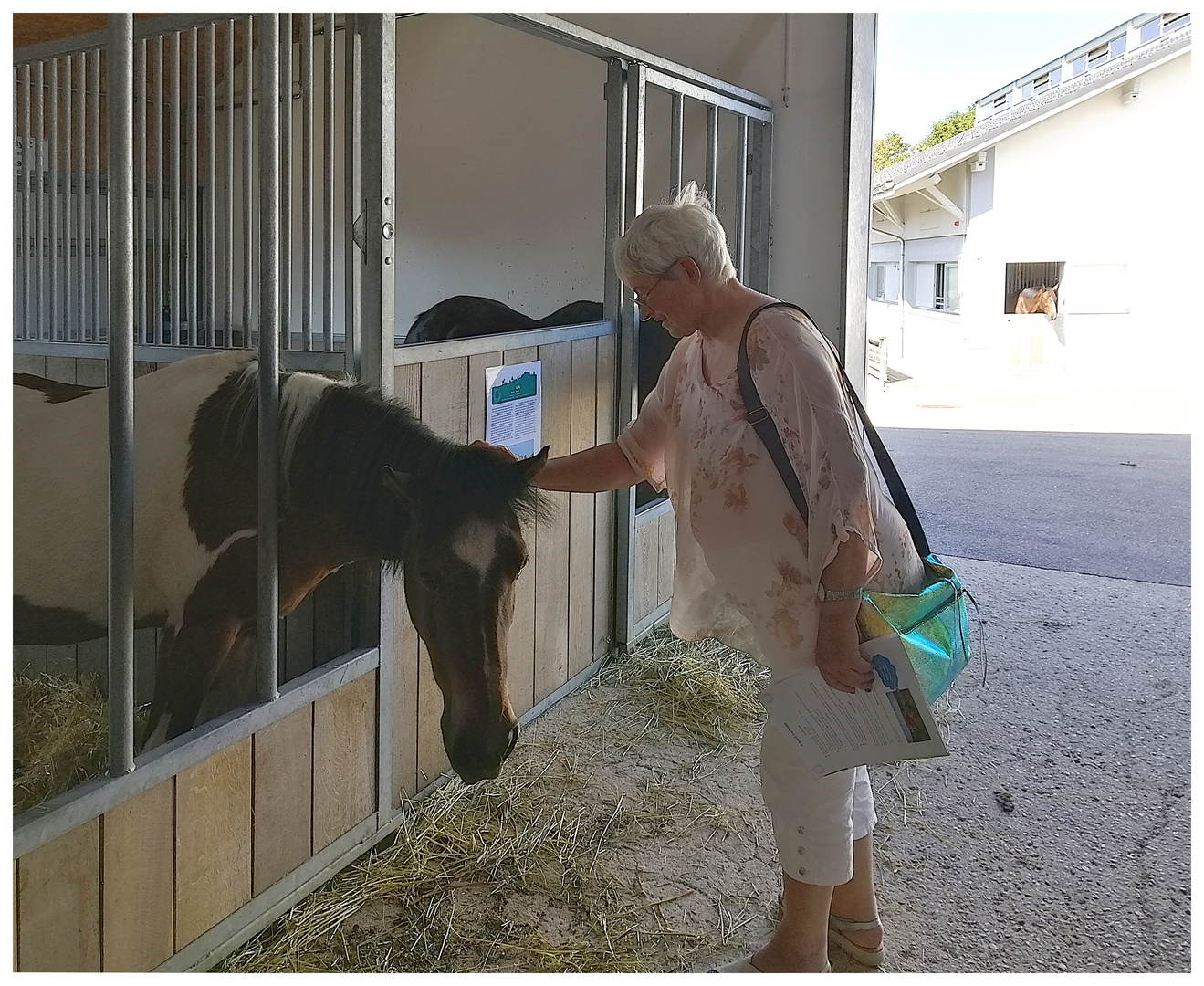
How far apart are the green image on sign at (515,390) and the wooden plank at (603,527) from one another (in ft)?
1.27

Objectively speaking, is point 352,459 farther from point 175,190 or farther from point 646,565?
point 646,565

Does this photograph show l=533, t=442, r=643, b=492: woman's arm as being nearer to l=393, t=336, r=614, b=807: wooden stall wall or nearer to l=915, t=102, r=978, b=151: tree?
l=393, t=336, r=614, b=807: wooden stall wall

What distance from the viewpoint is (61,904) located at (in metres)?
1.27

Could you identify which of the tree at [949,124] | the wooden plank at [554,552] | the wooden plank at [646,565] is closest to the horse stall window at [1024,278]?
the wooden plank at [646,565]

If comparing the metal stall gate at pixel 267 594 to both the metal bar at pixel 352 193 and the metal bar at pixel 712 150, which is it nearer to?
the metal bar at pixel 352 193

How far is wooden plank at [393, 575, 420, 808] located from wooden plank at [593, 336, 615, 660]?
0.91 meters

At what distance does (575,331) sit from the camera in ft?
8.87

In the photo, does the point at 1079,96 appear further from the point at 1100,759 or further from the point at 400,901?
the point at 400,901

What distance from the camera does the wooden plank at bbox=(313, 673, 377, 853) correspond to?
5.82 feet

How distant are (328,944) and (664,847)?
715mm

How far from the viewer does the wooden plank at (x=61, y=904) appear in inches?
48.3

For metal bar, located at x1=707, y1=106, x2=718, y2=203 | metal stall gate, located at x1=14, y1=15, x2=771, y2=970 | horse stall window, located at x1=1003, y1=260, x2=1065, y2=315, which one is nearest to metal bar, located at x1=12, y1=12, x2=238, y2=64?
metal stall gate, located at x1=14, y1=15, x2=771, y2=970

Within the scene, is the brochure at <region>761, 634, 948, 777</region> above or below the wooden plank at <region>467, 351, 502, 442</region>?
below

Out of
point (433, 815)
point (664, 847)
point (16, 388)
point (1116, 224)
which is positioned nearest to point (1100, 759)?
point (664, 847)
